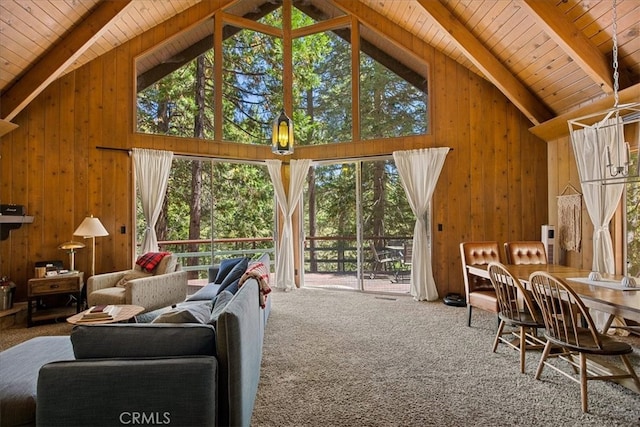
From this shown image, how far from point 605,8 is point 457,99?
2.20 metres

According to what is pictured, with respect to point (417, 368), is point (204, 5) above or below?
above

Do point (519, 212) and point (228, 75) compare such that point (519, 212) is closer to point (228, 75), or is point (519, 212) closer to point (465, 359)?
point (465, 359)

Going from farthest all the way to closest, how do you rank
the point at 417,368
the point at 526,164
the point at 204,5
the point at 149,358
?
the point at 204,5 < the point at 526,164 < the point at 417,368 < the point at 149,358

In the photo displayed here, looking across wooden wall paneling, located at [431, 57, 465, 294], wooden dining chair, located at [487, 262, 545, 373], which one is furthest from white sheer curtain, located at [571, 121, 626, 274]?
wooden wall paneling, located at [431, 57, 465, 294]

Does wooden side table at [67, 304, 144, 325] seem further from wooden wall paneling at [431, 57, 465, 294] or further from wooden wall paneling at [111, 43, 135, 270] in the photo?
wooden wall paneling at [431, 57, 465, 294]

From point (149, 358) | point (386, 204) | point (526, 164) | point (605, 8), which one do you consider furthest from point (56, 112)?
point (526, 164)

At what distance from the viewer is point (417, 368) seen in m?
2.80

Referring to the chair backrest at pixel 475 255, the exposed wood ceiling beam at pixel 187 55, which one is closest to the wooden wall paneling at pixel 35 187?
the exposed wood ceiling beam at pixel 187 55

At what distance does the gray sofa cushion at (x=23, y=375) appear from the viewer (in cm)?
164

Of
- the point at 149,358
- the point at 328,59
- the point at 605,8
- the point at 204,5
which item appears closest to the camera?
the point at 149,358

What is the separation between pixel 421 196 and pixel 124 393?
4634 mm

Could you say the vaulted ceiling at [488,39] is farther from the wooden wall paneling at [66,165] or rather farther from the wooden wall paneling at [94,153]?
the wooden wall paneling at [66,165]

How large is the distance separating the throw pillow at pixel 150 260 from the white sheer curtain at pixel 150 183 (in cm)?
44

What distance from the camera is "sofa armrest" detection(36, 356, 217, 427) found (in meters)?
1.53
